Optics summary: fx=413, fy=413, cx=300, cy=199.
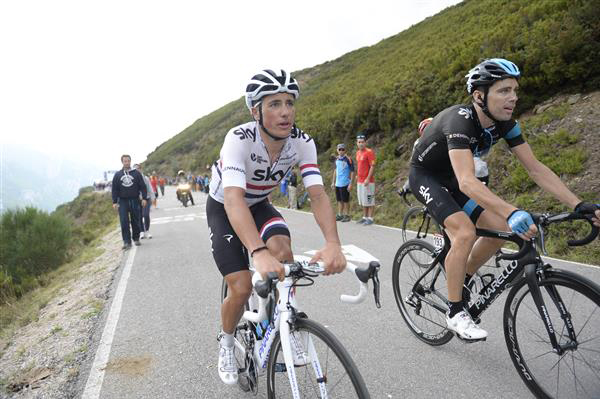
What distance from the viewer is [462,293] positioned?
10.5ft

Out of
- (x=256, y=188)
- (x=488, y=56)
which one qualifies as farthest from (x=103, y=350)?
(x=488, y=56)

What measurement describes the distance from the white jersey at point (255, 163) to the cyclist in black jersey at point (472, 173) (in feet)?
3.53

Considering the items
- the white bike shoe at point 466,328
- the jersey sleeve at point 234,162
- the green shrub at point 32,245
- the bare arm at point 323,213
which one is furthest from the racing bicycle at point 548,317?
the green shrub at point 32,245

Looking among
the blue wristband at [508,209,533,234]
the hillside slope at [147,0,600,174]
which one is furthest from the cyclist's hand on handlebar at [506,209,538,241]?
the hillside slope at [147,0,600,174]

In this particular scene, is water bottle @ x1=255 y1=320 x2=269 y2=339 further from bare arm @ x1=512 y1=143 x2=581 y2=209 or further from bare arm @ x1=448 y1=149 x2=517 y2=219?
bare arm @ x1=512 y1=143 x2=581 y2=209

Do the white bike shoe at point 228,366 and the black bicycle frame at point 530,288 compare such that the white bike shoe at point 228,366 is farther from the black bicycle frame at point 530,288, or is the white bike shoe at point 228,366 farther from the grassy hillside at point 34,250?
the grassy hillside at point 34,250

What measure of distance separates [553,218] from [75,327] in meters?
5.08

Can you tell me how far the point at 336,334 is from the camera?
4102 mm

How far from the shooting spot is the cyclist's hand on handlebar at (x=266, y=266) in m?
1.91

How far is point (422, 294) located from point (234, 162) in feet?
7.45

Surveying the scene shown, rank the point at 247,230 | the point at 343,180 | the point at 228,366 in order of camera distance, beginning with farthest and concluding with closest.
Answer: the point at 343,180 < the point at 228,366 < the point at 247,230

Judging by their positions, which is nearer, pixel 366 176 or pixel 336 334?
pixel 336 334

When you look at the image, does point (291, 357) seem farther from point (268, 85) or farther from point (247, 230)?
point (268, 85)

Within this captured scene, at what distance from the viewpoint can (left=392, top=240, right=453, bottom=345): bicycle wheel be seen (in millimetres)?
3609
